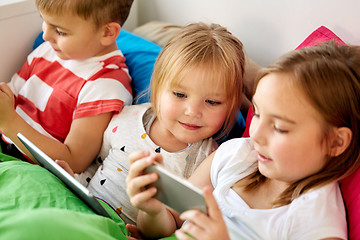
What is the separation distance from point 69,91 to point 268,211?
2.59ft

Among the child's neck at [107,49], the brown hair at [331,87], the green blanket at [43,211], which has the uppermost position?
the brown hair at [331,87]

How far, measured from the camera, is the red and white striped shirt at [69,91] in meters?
1.30

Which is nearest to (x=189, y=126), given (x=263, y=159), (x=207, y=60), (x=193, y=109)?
(x=193, y=109)

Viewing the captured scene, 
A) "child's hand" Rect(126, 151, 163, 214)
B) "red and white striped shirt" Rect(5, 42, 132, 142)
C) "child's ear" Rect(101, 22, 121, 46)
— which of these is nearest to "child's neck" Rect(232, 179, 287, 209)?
"child's hand" Rect(126, 151, 163, 214)

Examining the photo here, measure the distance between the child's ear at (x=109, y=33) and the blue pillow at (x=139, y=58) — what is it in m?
0.16

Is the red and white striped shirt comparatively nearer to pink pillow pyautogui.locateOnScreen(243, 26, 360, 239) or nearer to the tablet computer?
the tablet computer

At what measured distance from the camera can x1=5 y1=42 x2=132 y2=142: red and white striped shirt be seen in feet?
4.27

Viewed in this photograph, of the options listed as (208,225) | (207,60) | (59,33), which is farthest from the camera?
(59,33)

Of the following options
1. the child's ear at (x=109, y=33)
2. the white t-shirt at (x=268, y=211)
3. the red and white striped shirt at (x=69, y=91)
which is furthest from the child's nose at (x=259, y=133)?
the child's ear at (x=109, y=33)

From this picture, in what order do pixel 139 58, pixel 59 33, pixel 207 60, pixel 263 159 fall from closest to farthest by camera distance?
pixel 263 159 < pixel 207 60 < pixel 59 33 < pixel 139 58

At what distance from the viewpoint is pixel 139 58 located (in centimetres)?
152

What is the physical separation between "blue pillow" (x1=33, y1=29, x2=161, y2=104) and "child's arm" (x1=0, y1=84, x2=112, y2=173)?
18 centimetres

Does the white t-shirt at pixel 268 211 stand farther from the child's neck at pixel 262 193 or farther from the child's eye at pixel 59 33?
the child's eye at pixel 59 33

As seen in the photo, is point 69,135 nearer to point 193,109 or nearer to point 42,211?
point 193,109
